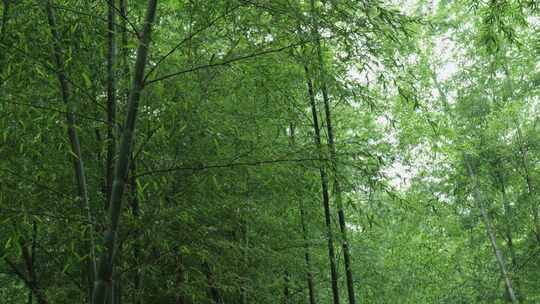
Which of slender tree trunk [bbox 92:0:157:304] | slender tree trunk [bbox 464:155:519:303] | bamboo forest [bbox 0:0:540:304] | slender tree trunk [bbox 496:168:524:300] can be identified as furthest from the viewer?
slender tree trunk [bbox 496:168:524:300]

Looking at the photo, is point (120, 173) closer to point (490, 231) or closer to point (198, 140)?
point (198, 140)

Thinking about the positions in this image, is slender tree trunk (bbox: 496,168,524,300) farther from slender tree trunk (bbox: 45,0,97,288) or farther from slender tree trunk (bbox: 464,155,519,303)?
slender tree trunk (bbox: 45,0,97,288)

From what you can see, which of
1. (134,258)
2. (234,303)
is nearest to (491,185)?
(234,303)

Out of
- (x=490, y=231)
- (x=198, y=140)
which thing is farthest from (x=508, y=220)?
(x=198, y=140)

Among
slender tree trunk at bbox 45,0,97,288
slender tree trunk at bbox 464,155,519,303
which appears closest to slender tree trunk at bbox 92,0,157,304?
slender tree trunk at bbox 45,0,97,288

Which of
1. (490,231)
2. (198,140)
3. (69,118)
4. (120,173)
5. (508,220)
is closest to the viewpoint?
(120,173)

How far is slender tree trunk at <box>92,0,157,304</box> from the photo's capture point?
2021 millimetres

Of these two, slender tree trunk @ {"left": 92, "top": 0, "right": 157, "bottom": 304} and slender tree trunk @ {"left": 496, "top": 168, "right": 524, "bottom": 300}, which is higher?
slender tree trunk @ {"left": 496, "top": 168, "right": 524, "bottom": 300}

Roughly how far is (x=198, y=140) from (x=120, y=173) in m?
1.46

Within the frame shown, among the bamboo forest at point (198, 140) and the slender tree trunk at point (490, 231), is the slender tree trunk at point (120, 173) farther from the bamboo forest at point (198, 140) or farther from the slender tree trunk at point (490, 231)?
the slender tree trunk at point (490, 231)

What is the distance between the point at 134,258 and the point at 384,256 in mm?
6451

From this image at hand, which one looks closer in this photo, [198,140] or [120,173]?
[120,173]

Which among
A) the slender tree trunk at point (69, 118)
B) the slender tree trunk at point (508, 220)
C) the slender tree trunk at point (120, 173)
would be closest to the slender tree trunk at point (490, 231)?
the slender tree trunk at point (508, 220)

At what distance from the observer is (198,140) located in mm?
3467
